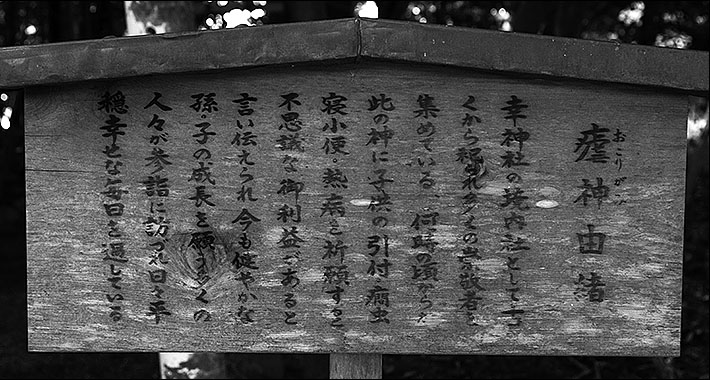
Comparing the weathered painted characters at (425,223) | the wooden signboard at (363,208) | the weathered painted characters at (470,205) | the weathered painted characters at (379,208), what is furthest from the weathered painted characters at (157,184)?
the weathered painted characters at (470,205)

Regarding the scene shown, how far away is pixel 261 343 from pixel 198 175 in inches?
16.7

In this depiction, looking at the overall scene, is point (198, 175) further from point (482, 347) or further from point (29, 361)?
point (29, 361)

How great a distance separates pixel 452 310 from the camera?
1.93m

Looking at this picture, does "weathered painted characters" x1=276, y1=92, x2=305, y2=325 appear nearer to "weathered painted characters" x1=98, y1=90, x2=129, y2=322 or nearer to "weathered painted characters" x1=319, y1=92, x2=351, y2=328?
"weathered painted characters" x1=319, y1=92, x2=351, y2=328

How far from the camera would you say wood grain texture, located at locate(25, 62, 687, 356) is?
1.89 metres

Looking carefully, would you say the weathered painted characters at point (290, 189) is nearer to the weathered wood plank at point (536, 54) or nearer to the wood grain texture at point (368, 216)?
the wood grain texture at point (368, 216)

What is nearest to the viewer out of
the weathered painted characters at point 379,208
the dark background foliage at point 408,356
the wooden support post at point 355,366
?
the weathered painted characters at point 379,208

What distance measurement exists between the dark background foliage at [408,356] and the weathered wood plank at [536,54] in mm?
1456

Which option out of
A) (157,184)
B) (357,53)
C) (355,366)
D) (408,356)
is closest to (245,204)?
(157,184)

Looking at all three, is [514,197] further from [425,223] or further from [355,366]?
[355,366]

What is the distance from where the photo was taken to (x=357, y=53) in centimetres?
177

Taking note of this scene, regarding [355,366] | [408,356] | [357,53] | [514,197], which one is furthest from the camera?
[408,356]

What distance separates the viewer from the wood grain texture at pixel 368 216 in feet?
6.22

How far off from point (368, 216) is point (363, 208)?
22mm
